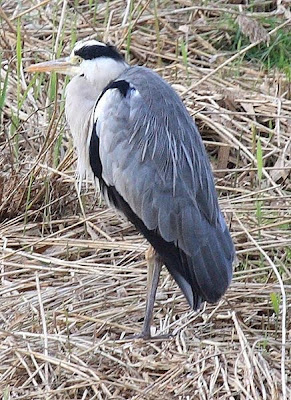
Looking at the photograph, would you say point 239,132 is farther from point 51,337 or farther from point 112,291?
point 51,337

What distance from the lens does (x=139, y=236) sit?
4.42 metres

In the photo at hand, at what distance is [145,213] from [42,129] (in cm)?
142

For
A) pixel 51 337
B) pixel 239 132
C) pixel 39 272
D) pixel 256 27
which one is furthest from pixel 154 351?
pixel 256 27

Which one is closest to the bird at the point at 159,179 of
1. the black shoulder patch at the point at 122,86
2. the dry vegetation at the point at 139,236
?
the black shoulder patch at the point at 122,86

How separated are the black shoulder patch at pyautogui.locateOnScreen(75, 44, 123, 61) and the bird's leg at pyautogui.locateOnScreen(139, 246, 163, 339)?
733mm

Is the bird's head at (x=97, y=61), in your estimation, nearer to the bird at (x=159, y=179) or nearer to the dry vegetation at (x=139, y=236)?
the bird at (x=159, y=179)

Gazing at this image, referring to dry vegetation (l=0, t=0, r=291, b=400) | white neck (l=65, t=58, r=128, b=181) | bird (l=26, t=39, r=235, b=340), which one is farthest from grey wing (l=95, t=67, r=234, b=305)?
dry vegetation (l=0, t=0, r=291, b=400)

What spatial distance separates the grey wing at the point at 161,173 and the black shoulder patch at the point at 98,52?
13 centimetres

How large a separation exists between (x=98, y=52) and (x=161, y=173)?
538 millimetres

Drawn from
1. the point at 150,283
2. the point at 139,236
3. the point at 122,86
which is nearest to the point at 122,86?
the point at 122,86

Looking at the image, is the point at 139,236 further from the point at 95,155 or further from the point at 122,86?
the point at 122,86

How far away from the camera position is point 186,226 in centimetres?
361

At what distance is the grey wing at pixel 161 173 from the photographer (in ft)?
11.8

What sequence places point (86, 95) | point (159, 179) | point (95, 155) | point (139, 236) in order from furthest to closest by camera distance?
point (139, 236), point (86, 95), point (95, 155), point (159, 179)
